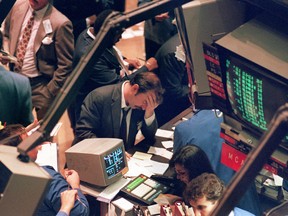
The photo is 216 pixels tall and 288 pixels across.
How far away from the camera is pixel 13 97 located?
4.02 m

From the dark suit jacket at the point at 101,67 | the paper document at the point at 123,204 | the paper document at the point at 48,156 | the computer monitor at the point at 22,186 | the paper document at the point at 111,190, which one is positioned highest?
the computer monitor at the point at 22,186

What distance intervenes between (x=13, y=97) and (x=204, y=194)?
66.5 inches

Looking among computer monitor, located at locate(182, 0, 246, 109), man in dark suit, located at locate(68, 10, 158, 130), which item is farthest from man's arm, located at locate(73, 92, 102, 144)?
computer monitor, located at locate(182, 0, 246, 109)

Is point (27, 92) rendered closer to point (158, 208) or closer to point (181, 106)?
point (158, 208)

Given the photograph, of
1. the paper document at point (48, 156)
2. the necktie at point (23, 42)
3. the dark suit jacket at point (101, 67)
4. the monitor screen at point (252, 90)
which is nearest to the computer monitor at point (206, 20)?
the monitor screen at point (252, 90)

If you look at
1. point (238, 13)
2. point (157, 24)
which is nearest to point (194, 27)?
point (238, 13)

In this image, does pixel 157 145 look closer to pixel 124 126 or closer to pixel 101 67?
pixel 124 126

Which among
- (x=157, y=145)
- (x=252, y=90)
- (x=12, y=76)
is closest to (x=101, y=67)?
(x=157, y=145)

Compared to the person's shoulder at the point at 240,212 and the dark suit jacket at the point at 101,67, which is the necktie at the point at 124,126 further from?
the person's shoulder at the point at 240,212

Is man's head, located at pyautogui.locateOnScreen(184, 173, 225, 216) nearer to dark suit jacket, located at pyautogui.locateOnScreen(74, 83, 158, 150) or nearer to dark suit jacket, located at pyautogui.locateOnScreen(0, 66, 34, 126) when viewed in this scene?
dark suit jacket, located at pyautogui.locateOnScreen(74, 83, 158, 150)

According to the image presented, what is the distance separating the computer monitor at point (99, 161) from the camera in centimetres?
391

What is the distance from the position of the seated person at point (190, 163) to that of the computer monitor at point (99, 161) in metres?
0.45

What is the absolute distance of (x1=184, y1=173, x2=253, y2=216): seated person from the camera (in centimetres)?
335

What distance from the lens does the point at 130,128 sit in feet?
15.2
